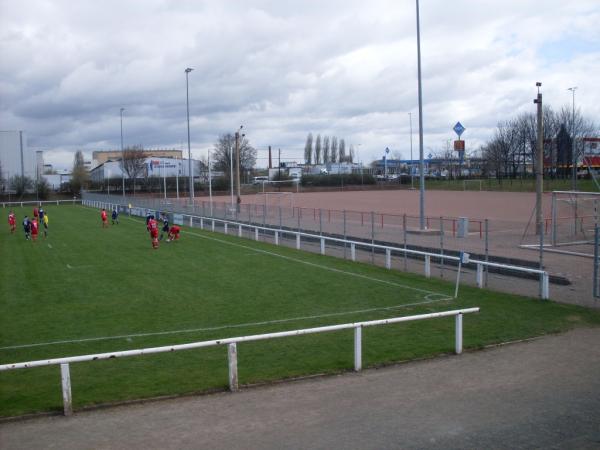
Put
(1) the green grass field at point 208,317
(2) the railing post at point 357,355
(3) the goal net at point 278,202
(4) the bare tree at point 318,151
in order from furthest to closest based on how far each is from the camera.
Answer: (4) the bare tree at point 318,151 → (3) the goal net at point 278,202 → (1) the green grass field at point 208,317 → (2) the railing post at point 357,355

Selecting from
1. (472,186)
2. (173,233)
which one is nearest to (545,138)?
(472,186)

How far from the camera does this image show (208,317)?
1412 cm

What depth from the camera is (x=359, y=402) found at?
8.09 meters

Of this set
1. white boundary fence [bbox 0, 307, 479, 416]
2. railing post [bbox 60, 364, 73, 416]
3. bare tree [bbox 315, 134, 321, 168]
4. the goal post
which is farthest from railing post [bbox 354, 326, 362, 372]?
bare tree [bbox 315, 134, 321, 168]

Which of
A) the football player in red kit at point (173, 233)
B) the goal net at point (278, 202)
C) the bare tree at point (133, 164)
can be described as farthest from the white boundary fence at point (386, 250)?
the bare tree at point (133, 164)

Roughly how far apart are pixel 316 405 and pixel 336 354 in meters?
2.67

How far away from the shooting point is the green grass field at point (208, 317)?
31.7 ft

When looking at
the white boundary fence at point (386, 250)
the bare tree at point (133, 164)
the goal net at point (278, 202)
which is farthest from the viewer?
the bare tree at point (133, 164)

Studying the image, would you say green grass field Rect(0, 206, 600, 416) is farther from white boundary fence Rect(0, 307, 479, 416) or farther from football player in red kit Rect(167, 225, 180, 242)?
football player in red kit Rect(167, 225, 180, 242)

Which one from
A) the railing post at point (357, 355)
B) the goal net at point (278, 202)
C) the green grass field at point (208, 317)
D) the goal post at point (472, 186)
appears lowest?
the green grass field at point (208, 317)

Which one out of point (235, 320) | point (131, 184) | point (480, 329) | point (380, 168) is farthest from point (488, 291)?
point (380, 168)

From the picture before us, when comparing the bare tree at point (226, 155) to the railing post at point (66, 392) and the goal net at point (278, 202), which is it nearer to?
the goal net at point (278, 202)

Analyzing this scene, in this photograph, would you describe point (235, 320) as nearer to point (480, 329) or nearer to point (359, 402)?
point (480, 329)

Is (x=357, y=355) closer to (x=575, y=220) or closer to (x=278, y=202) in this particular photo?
(x=575, y=220)
